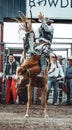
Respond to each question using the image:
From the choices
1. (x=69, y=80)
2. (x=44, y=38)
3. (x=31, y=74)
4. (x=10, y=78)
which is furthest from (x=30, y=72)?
(x=10, y=78)

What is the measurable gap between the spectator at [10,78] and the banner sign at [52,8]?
3.40 m

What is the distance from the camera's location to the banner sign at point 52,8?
947 inches

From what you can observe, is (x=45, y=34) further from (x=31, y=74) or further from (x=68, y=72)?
(x=68, y=72)

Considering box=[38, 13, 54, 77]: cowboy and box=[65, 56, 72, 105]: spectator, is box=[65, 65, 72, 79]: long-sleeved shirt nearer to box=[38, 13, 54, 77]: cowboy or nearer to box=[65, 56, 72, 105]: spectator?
box=[65, 56, 72, 105]: spectator

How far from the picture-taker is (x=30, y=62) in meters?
14.5

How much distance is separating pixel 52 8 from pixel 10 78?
4.21 metres

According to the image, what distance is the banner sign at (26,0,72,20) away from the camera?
24.1 metres

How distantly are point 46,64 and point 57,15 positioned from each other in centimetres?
998

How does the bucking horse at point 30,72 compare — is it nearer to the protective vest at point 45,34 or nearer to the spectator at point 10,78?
the protective vest at point 45,34

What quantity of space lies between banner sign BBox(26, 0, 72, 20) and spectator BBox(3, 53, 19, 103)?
3.40m

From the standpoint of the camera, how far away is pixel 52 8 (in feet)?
79.5

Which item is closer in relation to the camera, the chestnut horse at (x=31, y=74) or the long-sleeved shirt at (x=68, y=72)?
the chestnut horse at (x=31, y=74)

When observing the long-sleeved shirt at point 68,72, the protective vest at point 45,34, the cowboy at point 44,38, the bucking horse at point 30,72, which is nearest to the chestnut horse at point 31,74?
the bucking horse at point 30,72

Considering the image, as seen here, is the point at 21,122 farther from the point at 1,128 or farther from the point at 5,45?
the point at 5,45
